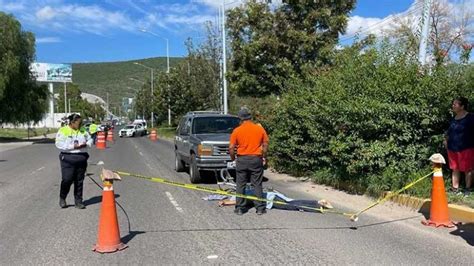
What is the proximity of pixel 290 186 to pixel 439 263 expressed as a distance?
734 centimetres

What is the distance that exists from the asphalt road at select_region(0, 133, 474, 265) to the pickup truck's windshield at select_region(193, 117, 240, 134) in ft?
13.3

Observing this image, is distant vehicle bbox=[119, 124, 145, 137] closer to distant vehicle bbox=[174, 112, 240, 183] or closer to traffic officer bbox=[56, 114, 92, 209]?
distant vehicle bbox=[174, 112, 240, 183]

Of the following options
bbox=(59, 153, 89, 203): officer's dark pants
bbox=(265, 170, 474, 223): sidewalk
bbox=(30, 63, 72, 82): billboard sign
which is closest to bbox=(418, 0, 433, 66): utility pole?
bbox=(265, 170, 474, 223): sidewalk

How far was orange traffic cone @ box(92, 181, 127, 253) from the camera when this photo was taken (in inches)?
267

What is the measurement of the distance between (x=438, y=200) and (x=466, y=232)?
1.95 ft

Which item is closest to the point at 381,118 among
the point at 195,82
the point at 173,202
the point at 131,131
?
the point at 173,202

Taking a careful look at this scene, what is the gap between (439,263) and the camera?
242 inches

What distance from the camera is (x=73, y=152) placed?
9.99 m

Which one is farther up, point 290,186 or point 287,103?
point 287,103

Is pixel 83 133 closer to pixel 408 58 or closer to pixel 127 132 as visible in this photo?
pixel 408 58

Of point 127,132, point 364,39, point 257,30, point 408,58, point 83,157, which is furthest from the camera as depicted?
point 127,132

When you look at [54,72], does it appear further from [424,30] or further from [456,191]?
[456,191]

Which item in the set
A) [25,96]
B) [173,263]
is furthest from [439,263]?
[25,96]

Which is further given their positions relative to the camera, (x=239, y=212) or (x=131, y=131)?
(x=131, y=131)
